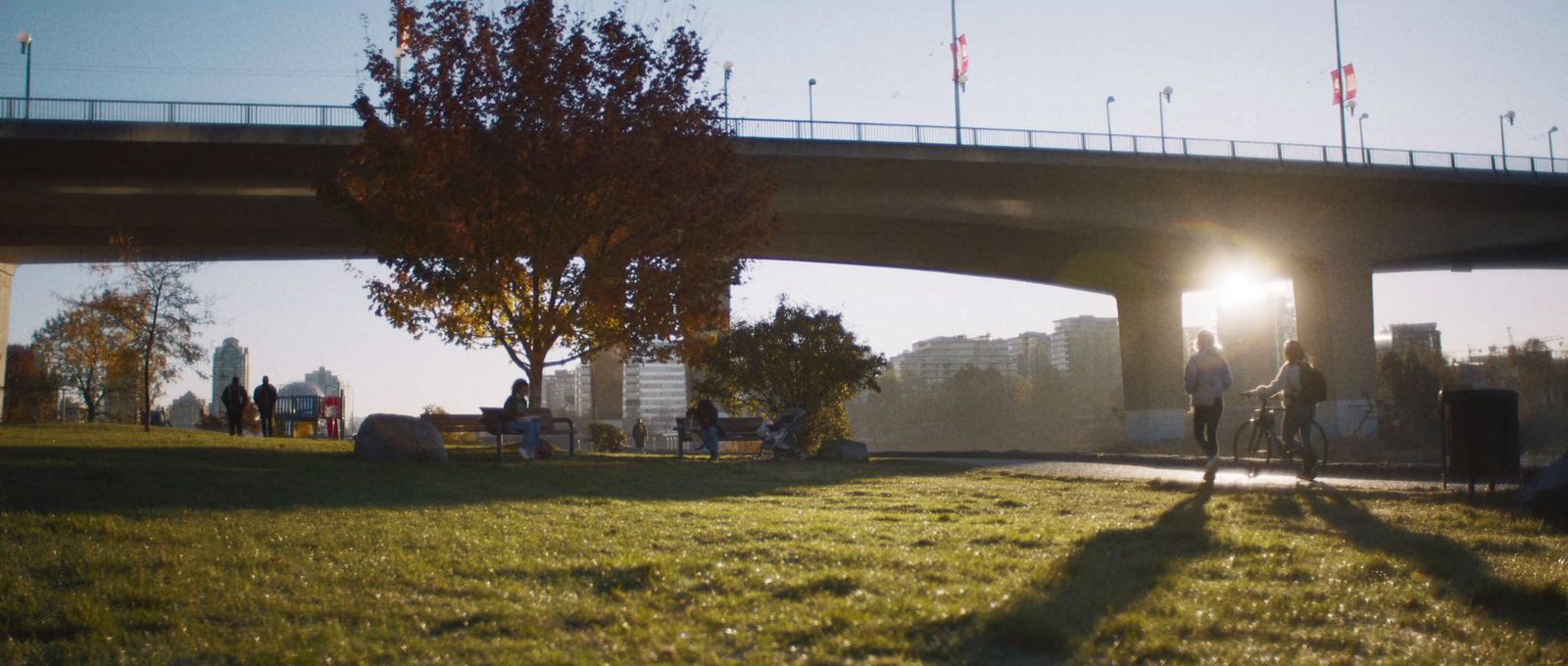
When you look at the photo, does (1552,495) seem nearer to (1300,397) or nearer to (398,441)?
(1300,397)

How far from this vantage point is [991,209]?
45719mm

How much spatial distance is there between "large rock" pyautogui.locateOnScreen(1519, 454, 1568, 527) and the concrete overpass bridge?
31695mm

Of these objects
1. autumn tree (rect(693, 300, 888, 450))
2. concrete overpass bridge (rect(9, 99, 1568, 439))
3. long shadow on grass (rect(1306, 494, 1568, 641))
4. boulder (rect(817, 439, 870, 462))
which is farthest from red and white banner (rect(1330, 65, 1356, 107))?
long shadow on grass (rect(1306, 494, 1568, 641))

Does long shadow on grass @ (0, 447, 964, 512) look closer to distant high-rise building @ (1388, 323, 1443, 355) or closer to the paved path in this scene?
the paved path

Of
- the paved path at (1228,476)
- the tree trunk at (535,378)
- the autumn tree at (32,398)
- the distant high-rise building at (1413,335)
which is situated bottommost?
the paved path at (1228,476)

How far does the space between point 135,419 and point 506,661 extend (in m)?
69.2

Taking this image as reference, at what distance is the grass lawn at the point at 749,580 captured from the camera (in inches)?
207

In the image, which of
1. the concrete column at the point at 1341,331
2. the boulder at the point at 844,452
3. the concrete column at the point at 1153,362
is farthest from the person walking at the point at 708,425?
the concrete column at the point at 1153,362

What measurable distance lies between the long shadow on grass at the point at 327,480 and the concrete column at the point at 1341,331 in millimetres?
35198

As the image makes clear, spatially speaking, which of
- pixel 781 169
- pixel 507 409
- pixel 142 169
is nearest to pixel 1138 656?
pixel 507 409

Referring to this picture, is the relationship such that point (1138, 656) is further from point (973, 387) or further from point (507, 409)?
point (973, 387)

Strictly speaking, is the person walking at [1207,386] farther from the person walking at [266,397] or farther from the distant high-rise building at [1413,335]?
the distant high-rise building at [1413,335]

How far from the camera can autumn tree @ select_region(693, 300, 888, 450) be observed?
119 feet

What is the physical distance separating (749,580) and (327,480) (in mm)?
8326
